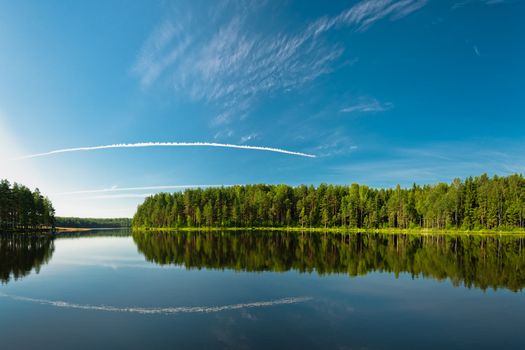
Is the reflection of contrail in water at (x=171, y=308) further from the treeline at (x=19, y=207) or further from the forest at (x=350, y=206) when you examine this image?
the forest at (x=350, y=206)

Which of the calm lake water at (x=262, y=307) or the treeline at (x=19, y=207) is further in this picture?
the treeline at (x=19, y=207)

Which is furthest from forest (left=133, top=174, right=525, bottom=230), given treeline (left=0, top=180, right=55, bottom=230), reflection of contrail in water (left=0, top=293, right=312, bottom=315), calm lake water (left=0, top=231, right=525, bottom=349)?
reflection of contrail in water (left=0, top=293, right=312, bottom=315)

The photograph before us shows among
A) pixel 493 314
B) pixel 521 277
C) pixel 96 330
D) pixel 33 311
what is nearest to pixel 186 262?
pixel 33 311

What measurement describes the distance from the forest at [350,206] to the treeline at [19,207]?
191 feet

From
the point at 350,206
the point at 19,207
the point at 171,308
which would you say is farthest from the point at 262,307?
the point at 350,206

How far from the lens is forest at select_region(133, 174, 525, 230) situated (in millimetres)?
121725

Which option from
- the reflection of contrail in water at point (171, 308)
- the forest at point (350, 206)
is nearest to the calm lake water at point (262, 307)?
the reflection of contrail in water at point (171, 308)

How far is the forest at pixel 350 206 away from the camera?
399ft

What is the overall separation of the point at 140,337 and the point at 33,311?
869cm

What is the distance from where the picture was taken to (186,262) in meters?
39.6

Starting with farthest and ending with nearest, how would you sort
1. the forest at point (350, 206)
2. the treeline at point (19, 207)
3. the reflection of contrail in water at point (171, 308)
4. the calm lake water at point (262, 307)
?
the forest at point (350, 206)
the treeline at point (19, 207)
the reflection of contrail in water at point (171, 308)
the calm lake water at point (262, 307)

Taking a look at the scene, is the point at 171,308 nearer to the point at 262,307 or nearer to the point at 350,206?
the point at 262,307

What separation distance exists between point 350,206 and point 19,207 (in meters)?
127

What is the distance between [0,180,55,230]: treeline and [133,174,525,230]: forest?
191 feet
